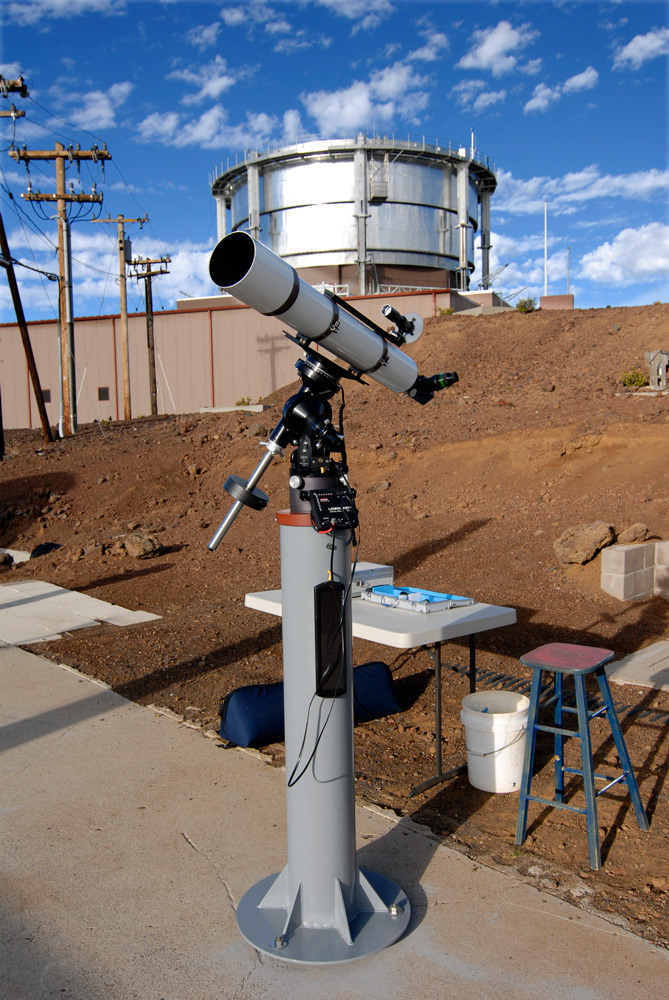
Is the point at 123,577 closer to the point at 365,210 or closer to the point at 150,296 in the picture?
the point at 150,296

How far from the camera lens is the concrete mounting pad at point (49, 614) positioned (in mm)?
8023

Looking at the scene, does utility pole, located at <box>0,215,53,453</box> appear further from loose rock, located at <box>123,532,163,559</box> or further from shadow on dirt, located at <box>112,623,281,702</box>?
shadow on dirt, located at <box>112,623,281,702</box>

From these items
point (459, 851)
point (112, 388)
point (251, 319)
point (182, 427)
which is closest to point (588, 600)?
point (459, 851)

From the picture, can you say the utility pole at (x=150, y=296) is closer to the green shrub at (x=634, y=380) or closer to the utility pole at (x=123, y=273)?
the utility pole at (x=123, y=273)

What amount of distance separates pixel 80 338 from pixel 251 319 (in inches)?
330

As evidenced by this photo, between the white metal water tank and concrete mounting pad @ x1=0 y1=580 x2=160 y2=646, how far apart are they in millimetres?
26809

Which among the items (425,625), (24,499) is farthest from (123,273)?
(425,625)

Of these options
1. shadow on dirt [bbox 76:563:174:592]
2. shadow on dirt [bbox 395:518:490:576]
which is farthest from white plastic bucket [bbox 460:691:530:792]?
shadow on dirt [bbox 76:563:174:592]

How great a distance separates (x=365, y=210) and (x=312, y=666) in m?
34.9

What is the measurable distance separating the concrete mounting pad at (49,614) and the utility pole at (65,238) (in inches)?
551

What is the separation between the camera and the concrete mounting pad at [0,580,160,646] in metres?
8.02

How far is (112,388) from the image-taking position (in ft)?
111

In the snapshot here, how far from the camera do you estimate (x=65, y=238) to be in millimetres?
23141

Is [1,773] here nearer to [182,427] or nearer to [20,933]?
[20,933]
